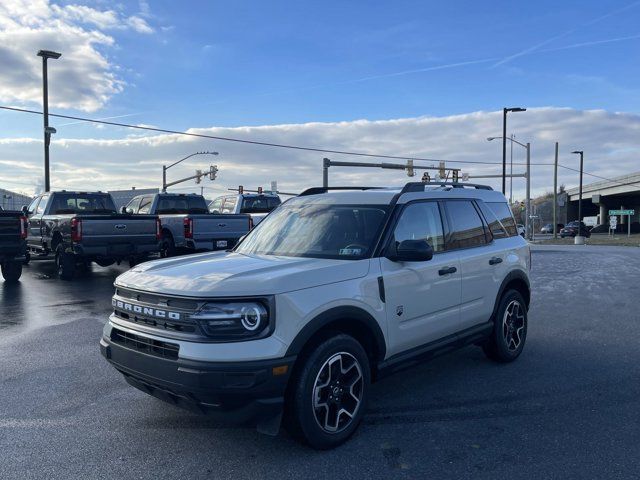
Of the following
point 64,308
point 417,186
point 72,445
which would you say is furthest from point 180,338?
point 64,308

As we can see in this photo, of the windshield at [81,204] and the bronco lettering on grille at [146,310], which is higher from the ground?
the windshield at [81,204]

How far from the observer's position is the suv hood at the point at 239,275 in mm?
3582

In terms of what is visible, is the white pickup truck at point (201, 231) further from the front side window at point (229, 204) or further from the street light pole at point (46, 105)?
the street light pole at point (46, 105)

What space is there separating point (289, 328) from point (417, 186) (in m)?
2.21

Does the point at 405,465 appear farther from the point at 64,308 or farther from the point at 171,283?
the point at 64,308

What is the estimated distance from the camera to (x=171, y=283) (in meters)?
3.81

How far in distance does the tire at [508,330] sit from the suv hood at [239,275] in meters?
2.39

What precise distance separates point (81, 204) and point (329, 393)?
13.7 meters

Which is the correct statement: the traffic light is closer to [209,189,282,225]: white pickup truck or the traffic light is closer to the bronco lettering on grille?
[209,189,282,225]: white pickup truck

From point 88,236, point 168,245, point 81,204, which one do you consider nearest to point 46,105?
point 81,204

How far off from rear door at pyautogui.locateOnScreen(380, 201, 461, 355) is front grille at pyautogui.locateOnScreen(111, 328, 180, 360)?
5.50 ft

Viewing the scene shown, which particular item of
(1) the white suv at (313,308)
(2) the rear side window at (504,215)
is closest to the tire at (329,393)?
(1) the white suv at (313,308)

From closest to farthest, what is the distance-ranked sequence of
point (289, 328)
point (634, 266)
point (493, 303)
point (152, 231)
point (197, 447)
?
point (289, 328) → point (197, 447) → point (493, 303) → point (152, 231) → point (634, 266)

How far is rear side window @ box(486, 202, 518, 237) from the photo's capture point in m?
6.27
